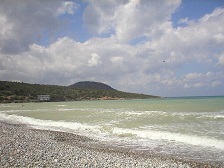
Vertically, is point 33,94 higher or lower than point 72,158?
higher

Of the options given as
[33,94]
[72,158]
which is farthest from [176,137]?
[33,94]

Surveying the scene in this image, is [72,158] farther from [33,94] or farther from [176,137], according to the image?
[33,94]

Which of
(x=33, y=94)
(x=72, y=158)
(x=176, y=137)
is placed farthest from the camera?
(x=33, y=94)

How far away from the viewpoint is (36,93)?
4872 inches

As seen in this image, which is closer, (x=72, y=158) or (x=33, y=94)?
(x=72, y=158)

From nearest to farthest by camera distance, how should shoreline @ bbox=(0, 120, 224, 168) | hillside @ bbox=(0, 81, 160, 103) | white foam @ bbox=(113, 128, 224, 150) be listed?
1. shoreline @ bbox=(0, 120, 224, 168)
2. white foam @ bbox=(113, 128, 224, 150)
3. hillside @ bbox=(0, 81, 160, 103)

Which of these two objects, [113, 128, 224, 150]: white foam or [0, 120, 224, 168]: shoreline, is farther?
[113, 128, 224, 150]: white foam

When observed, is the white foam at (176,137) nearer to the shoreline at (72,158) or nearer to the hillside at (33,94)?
the shoreline at (72,158)

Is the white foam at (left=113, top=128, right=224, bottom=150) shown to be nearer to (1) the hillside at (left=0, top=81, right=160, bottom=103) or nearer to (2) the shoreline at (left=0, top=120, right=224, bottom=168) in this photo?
(2) the shoreline at (left=0, top=120, right=224, bottom=168)

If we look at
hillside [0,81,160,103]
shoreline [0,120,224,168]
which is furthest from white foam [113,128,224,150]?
hillside [0,81,160,103]

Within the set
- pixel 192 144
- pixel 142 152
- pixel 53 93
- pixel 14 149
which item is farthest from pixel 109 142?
pixel 53 93

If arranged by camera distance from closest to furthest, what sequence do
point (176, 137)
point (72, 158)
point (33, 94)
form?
1. point (72, 158)
2. point (176, 137)
3. point (33, 94)

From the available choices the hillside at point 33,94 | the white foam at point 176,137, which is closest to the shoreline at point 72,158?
the white foam at point 176,137

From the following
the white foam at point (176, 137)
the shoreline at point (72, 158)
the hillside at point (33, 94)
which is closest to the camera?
the shoreline at point (72, 158)
